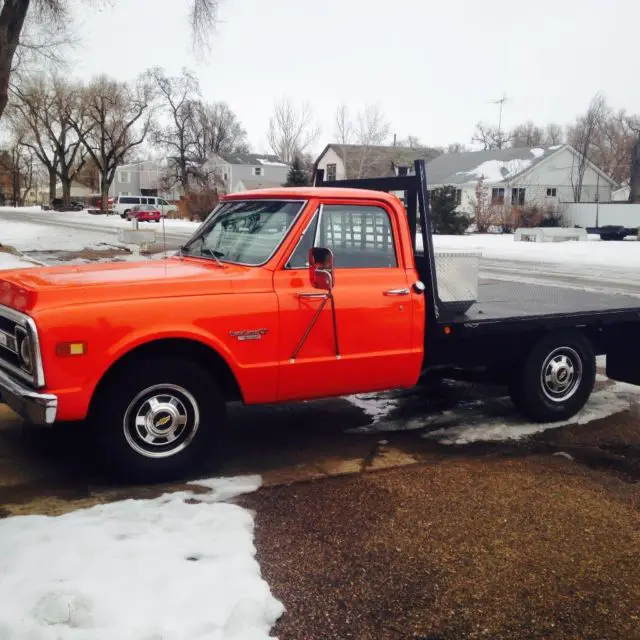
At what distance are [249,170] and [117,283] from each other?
262 feet

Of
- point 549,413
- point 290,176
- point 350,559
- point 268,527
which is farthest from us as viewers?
point 290,176

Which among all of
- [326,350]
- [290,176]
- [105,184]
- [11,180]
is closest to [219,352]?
[326,350]

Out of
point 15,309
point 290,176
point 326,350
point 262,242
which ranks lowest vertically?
point 326,350

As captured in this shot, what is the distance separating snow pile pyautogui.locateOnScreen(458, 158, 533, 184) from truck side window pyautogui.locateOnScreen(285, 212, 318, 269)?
47734 millimetres

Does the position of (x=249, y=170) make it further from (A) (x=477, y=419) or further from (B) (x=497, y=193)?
(A) (x=477, y=419)

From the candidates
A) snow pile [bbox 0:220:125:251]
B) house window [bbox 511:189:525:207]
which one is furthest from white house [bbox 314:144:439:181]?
snow pile [bbox 0:220:125:251]

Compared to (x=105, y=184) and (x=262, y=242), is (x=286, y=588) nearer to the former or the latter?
(x=262, y=242)

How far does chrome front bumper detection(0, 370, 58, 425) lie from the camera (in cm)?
419

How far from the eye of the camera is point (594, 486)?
4.91 metres

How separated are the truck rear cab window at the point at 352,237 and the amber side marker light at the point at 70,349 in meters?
1.52

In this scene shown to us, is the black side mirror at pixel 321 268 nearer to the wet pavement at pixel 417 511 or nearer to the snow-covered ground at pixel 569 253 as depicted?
the wet pavement at pixel 417 511

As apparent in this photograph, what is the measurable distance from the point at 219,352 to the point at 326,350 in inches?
30.7

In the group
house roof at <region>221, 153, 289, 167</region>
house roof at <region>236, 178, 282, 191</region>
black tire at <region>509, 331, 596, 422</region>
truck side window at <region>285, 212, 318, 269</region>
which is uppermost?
house roof at <region>221, 153, 289, 167</region>

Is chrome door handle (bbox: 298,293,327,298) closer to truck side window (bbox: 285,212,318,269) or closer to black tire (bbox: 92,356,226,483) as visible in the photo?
truck side window (bbox: 285,212,318,269)
